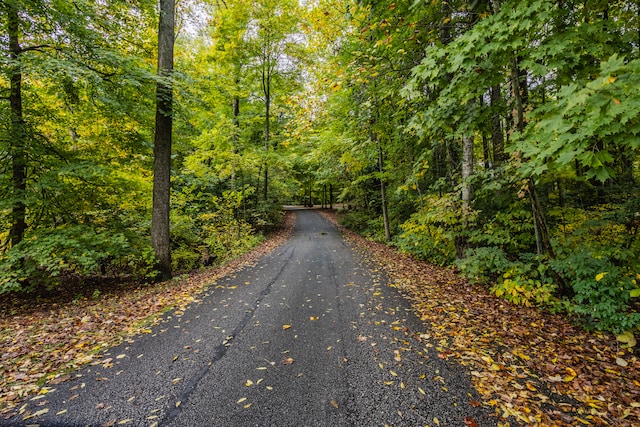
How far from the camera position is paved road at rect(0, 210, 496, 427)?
2.51 metres

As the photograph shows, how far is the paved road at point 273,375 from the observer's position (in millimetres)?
2514

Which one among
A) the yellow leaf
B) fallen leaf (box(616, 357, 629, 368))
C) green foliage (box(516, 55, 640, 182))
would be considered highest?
green foliage (box(516, 55, 640, 182))

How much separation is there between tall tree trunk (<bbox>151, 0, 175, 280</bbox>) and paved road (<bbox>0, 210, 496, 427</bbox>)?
121 inches

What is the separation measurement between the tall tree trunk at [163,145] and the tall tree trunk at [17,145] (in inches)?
99.9

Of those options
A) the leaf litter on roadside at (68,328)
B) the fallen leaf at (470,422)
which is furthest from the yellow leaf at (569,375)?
the leaf litter on roadside at (68,328)

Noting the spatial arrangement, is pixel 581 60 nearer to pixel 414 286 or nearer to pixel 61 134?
pixel 414 286

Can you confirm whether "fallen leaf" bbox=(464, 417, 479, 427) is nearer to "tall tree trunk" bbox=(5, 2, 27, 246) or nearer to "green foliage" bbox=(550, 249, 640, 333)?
"green foliage" bbox=(550, 249, 640, 333)

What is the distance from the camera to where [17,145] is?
593 centimetres

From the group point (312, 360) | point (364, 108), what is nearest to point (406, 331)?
point (312, 360)

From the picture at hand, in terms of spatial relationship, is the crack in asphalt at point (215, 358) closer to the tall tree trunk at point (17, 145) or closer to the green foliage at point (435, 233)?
the green foliage at point (435, 233)

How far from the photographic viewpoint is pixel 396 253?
10.3 meters

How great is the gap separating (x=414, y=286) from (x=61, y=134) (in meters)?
9.81

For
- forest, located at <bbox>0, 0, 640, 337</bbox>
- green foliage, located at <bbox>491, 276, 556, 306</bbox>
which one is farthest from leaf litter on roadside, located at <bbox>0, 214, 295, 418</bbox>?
green foliage, located at <bbox>491, 276, 556, 306</bbox>

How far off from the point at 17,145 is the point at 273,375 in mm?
7749
